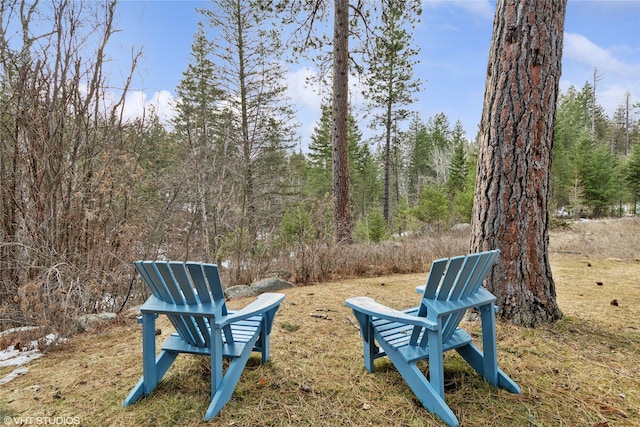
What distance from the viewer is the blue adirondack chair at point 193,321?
170cm

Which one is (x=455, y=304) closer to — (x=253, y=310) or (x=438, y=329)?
(x=438, y=329)

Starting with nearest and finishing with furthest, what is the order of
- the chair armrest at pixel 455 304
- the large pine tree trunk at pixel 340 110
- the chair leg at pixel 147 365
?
1. the chair armrest at pixel 455 304
2. the chair leg at pixel 147 365
3. the large pine tree trunk at pixel 340 110

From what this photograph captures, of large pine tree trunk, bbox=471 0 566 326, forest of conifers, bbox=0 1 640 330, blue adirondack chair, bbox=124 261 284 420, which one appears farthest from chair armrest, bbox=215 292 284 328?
forest of conifers, bbox=0 1 640 330

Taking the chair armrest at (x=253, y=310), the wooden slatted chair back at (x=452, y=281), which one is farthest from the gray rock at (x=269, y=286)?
the wooden slatted chair back at (x=452, y=281)

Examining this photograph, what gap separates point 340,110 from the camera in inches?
272

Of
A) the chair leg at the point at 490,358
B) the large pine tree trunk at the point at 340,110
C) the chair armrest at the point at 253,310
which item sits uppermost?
the large pine tree trunk at the point at 340,110

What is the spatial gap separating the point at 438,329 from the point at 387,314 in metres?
0.29

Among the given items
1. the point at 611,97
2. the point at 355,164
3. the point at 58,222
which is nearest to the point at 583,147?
the point at 355,164

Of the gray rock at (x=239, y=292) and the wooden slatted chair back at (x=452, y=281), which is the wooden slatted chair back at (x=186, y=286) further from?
the gray rock at (x=239, y=292)

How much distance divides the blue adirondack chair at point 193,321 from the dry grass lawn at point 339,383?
0.11m

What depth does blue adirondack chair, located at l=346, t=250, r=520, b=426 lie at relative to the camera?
5.45ft

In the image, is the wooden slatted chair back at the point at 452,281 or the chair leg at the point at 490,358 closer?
the wooden slatted chair back at the point at 452,281

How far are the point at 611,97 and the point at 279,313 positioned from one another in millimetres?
45583

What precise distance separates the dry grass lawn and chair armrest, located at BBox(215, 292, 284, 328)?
46cm
